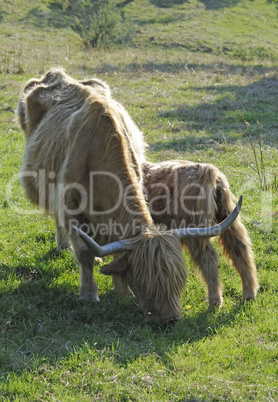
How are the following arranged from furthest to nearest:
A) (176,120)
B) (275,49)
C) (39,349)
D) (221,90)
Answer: (275,49), (221,90), (176,120), (39,349)

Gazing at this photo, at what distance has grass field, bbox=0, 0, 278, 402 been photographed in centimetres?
353

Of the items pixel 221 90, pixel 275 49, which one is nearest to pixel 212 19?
pixel 275 49

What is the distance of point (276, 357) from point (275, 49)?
2855 centimetres

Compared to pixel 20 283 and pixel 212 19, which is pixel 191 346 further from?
pixel 212 19

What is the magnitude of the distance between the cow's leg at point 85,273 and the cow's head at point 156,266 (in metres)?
0.66

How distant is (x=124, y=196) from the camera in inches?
177

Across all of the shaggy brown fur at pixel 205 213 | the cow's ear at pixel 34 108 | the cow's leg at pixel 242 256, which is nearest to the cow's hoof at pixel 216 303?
the shaggy brown fur at pixel 205 213

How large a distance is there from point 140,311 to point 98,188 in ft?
4.10

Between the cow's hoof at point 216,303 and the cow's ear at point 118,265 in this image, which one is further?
the cow's hoof at point 216,303

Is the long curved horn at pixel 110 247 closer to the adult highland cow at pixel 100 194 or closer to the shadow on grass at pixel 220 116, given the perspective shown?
the adult highland cow at pixel 100 194

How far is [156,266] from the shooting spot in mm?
4098

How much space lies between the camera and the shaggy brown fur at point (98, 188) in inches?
164

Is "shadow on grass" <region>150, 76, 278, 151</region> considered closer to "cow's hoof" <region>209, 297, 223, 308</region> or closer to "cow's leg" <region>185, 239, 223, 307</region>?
"cow's leg" <region>185, 239, 223, 307</region>

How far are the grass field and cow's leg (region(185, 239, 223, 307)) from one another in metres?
0.14
